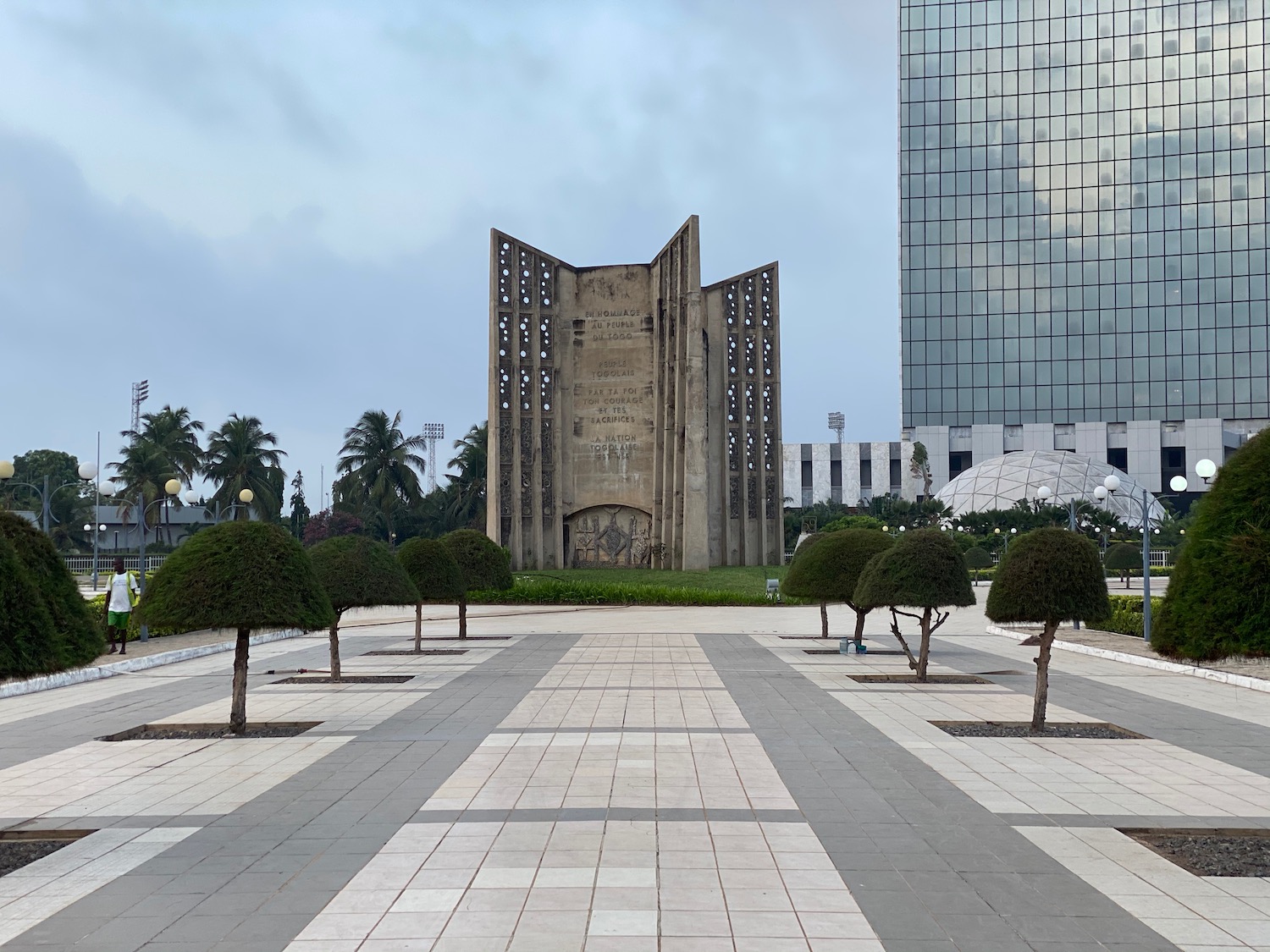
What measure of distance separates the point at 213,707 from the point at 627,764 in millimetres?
7532

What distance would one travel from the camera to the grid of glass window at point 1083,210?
319ft

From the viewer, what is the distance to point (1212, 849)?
25.2ft

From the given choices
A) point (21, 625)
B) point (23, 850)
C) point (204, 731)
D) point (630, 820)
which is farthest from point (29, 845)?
point (204, 731)

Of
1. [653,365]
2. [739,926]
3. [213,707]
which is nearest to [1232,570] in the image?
[739,926]

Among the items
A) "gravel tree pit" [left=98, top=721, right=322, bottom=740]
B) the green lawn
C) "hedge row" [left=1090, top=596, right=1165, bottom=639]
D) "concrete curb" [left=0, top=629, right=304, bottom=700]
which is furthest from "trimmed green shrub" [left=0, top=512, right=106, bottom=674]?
the green lawn

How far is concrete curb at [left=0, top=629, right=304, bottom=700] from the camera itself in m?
16.9

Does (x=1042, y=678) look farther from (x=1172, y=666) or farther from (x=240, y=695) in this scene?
(x=240, y=695)

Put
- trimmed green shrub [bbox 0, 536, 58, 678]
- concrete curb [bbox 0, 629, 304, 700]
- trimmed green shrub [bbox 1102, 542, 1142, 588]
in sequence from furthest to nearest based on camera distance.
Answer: trimmed green shrub [bbox 1102, 542, 1142, 588], concrete curb [bbox 0, 629, 304, 700], trimmed green shrub [bbox 0, 536, 58, 678]

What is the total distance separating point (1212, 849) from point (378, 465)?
208 ft

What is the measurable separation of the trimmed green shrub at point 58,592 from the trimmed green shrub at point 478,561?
15442 millimetres

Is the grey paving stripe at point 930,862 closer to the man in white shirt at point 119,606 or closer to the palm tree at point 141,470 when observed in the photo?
the man in white shirt at point 119,606

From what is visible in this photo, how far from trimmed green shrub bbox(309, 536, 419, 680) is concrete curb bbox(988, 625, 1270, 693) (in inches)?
545

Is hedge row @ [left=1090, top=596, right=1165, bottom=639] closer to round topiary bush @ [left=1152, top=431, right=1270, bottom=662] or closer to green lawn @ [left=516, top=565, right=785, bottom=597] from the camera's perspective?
green lawn @ [left=516, top=565, right=785, bottom=597]

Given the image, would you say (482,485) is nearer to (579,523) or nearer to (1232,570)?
(579,523)
